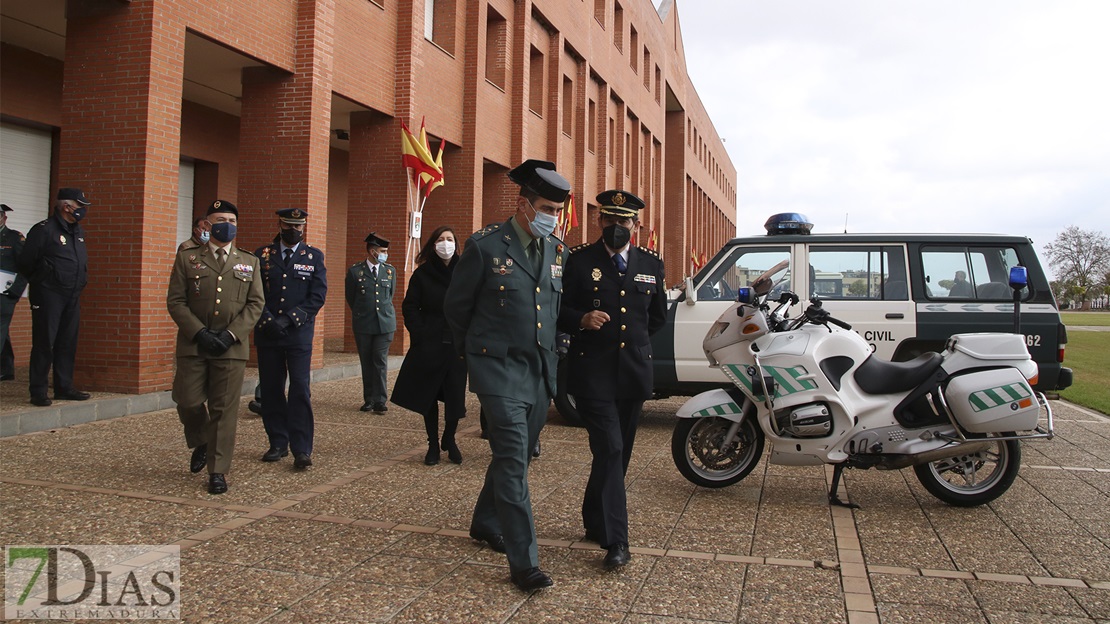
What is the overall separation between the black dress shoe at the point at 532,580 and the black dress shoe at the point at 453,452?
117 inches

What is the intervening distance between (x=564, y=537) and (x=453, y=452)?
7.34 ft

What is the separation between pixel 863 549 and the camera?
15.5 feet

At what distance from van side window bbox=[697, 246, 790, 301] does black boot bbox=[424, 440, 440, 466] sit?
338cm

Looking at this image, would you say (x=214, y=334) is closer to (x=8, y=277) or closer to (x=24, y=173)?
(x=8, y=277)

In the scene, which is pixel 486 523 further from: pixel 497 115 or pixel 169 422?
pixel 497 115

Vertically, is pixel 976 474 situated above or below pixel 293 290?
below

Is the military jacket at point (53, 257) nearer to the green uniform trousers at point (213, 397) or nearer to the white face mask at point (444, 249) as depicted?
the green uniform trousers at point (213, 397)

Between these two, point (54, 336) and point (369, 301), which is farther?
point (369, 301)

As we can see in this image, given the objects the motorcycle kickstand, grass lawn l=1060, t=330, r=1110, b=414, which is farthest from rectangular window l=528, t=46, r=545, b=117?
the motorcycle kickstand

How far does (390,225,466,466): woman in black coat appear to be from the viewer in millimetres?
6770

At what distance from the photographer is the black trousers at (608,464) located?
14.1ft

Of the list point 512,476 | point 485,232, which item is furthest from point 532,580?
point 485,232

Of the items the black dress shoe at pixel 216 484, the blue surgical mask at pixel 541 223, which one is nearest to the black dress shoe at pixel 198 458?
the black dress shoe at pixel 216 484

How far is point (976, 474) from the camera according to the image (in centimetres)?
580
